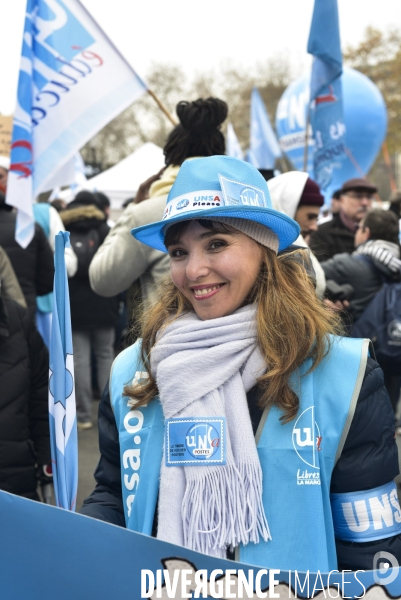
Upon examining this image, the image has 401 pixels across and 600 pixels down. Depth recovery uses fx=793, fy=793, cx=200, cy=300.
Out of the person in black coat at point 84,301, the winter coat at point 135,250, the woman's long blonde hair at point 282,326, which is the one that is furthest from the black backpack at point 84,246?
the woman's long blonde hair at point 282,326

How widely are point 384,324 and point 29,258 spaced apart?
8.27 ft

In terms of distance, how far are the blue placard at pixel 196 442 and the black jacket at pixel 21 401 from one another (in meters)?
1.56

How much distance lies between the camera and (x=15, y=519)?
4.46 ft

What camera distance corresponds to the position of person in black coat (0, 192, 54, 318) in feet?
18.3

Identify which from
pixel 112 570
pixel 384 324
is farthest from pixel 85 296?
pixel 112 570

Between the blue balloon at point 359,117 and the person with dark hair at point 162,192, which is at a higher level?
the blue balloon at point 359,117

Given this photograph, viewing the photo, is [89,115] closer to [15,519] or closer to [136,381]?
[136,381]

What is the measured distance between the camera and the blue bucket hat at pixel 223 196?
1.78 m

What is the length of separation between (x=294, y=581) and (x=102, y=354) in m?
5.93

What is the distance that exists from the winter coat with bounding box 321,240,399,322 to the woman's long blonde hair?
2811 mm

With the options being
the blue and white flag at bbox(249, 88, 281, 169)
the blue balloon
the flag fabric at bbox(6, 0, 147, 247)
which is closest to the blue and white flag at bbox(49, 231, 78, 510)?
the flag fabric at bbox(6, 0, 147, 247)

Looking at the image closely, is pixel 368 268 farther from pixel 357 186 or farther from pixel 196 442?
pixel 196 442

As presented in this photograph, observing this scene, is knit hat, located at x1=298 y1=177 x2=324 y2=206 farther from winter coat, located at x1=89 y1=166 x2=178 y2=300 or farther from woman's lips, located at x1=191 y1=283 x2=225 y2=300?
woman's lips, located at x1=191 y1=283 x2=225 y2=300

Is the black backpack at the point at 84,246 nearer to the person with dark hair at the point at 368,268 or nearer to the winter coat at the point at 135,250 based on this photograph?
the person with dark hair at the point at 368,268
